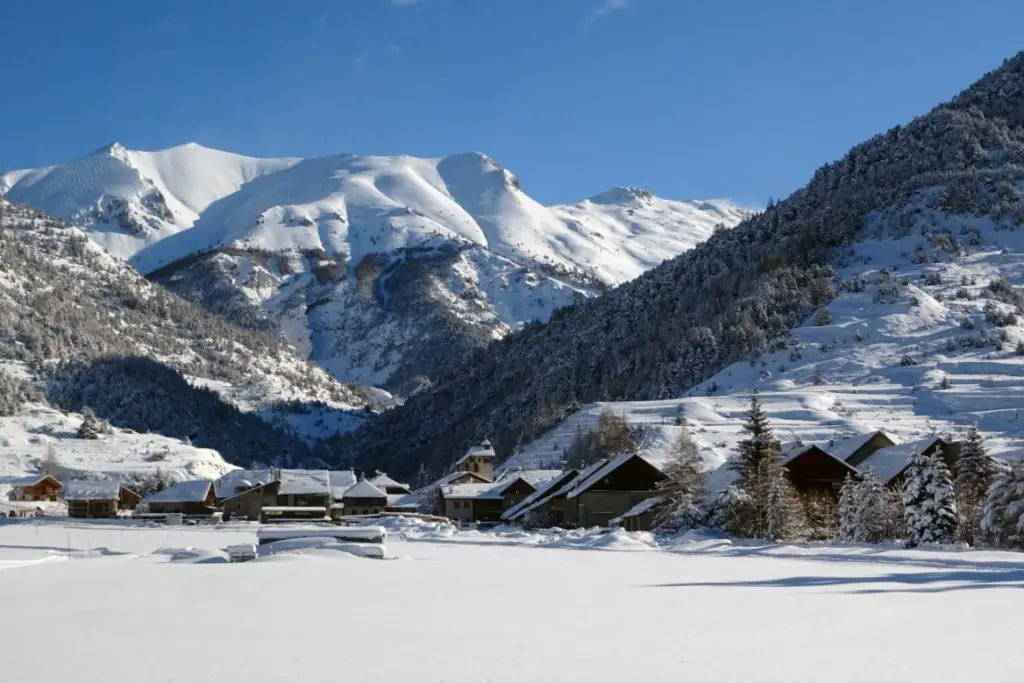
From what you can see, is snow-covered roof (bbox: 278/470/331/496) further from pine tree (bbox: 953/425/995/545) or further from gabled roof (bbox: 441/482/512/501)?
pine tree (bbox: 953/425/995/545)

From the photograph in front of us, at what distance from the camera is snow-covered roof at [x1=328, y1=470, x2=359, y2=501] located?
123688 mm

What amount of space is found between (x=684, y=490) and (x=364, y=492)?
71.8m

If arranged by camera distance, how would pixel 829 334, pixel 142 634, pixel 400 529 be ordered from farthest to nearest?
1. pixel 829 334
2. pixel 400 529
3. pixel 142 634

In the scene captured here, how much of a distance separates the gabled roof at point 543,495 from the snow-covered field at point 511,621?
52639mm

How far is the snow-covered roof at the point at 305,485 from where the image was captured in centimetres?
11955

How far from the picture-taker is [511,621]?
641 inches

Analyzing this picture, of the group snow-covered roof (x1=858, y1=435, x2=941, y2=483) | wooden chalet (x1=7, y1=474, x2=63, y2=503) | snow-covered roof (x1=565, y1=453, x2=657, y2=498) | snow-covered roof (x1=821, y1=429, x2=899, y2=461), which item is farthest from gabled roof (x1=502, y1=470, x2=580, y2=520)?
wooden chalet (x1=7, y1=474, x2=63, y2=503)

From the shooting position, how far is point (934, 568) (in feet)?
88.5

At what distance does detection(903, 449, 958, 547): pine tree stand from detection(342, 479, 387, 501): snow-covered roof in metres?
86.3

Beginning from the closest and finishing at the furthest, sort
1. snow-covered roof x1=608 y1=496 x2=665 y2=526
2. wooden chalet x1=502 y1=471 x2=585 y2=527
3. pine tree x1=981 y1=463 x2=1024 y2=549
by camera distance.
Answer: pine tree x1=981 y1=463 x2=1024 y2=549 < snow-covered roof x1=608 y1=496 x2=665 y2=526 < wooden chalet x1=502 y1=471 x2=585 y2=527

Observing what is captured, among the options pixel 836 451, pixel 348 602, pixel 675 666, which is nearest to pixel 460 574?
pixel 348 602

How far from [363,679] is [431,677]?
0.73 metres

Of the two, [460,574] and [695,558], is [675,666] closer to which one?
[460,574]

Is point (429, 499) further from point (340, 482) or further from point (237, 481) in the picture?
point (237, 481)
